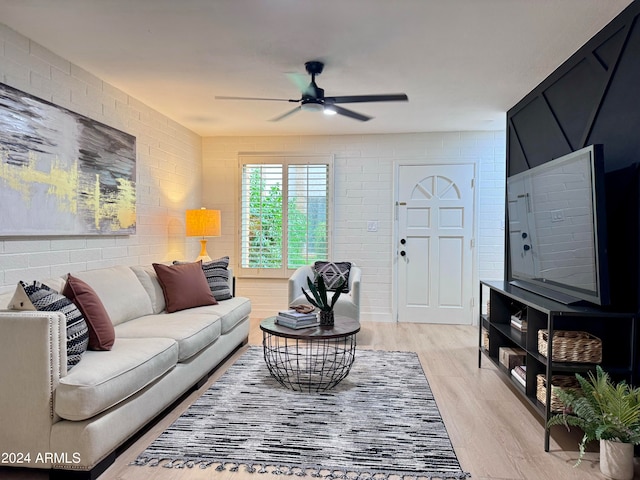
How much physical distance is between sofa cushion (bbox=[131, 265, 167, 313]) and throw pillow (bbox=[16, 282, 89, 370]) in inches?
46.7

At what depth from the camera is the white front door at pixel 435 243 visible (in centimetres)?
515

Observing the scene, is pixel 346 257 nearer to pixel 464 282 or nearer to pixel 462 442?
pixel 464 282

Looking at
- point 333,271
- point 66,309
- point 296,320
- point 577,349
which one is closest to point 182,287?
point 296,320

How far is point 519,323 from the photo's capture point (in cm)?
297

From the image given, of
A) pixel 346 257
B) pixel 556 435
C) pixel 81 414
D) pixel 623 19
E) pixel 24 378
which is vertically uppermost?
pixel 623 19

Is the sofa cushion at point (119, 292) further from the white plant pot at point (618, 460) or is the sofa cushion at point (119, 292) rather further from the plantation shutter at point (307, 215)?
the white plant pot at point (618, 460)

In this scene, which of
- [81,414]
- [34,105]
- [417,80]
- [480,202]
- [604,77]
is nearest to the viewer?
[81,414]

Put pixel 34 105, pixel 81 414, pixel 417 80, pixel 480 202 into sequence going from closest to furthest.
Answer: pixel 81 414 < pixel 34 105 < pixel 417 80 < pixel 480 202

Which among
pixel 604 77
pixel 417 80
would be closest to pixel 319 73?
pixel 417 80

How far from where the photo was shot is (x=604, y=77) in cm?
246

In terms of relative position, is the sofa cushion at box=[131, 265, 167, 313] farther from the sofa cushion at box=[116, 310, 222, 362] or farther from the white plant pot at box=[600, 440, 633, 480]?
the white plant pot at box=[600, 440, 633, 480]

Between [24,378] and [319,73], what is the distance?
2.65m

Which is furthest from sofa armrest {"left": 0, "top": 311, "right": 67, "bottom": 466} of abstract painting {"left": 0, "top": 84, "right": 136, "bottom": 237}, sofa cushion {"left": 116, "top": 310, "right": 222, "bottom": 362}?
abstract painting {"left": 0, "top": 84, "right": 136, "bottom": 237}

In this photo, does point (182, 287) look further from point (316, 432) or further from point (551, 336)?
point (551, 336)
